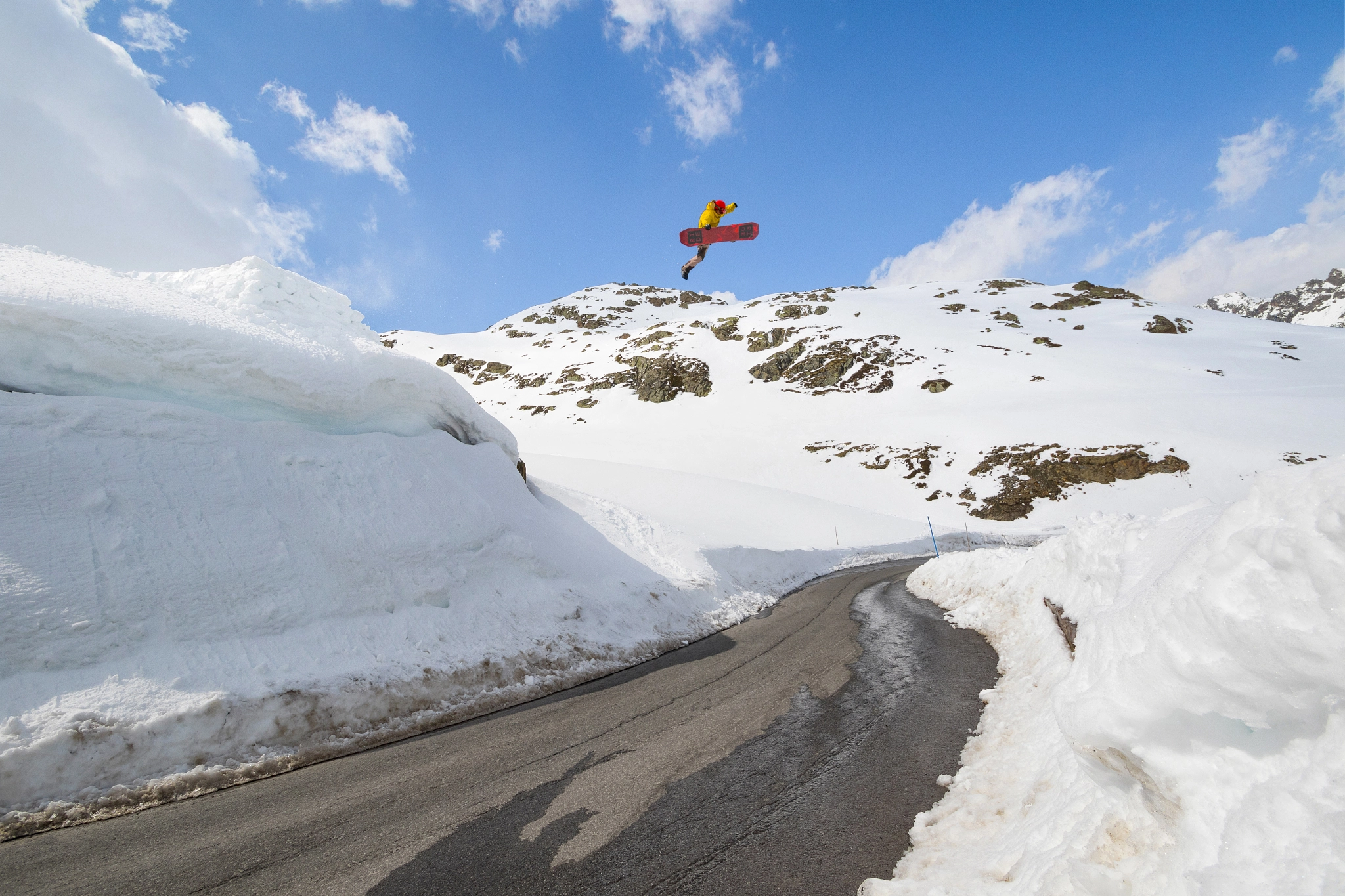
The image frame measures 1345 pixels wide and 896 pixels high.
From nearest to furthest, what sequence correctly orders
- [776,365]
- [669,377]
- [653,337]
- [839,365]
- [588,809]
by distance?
[588,809] → [839,365] → [669,377] → [776,365] → [653,337]

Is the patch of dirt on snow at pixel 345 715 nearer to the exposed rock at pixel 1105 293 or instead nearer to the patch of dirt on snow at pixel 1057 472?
the patch of dirt on snow at pixel 1057 472

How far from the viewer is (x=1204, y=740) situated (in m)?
2.25

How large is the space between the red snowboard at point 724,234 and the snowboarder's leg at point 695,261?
162 mm

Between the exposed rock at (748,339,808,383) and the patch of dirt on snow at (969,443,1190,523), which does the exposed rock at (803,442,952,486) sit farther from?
the exposed rock at (748,339,808,383)

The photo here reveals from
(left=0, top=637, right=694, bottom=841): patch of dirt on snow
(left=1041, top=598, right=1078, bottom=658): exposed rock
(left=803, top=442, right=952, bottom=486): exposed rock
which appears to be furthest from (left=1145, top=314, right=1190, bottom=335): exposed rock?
(left=0, top=637, right=694, bottom=841): patch of dirt on snow

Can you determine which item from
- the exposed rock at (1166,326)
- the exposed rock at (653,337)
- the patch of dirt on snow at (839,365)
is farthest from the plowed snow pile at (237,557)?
the exposed rock at (1166,326)

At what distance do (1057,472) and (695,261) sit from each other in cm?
3120

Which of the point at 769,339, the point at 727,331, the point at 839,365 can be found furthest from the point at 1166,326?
the point at 727,331

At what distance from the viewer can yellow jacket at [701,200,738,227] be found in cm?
1603

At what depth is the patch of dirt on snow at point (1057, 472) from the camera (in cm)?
3419

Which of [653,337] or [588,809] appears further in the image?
[653,337]

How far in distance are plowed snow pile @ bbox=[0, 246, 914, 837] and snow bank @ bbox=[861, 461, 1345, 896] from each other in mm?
6252

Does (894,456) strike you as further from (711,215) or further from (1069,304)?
(1069,304)

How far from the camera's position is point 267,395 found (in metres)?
9.03
